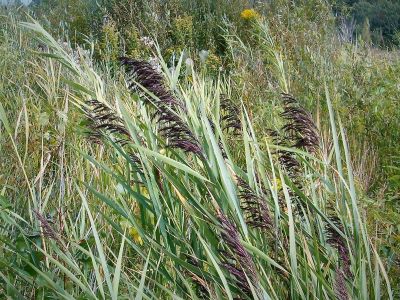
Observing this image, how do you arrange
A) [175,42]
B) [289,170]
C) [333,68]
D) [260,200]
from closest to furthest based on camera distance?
[260,200] < [289,170] < [333,68] < [175,42]

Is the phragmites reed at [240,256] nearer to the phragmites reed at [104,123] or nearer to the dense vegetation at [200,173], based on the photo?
the dense vegetation at [200,173]

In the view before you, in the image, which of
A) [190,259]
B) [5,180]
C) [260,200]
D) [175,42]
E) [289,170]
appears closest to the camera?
[260,200]

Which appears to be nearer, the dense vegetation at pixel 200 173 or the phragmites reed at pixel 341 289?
the phragmites reed at pixel 341 289

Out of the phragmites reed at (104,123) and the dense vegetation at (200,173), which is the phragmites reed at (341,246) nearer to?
the dense vegetation at (200,173)

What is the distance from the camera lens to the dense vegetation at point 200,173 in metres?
1.54

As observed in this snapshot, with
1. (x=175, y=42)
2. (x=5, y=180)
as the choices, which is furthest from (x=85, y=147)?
(x=175, y=42)

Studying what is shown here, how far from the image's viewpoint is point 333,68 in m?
4.55

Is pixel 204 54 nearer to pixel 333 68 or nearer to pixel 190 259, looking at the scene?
pixel 333 68

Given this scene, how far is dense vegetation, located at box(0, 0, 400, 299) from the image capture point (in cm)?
154

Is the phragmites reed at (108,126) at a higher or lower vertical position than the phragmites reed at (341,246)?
higher

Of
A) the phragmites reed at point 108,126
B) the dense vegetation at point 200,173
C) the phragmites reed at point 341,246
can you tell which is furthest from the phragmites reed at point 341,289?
the phragmites reed at point 108,126

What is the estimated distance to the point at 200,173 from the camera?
179cm

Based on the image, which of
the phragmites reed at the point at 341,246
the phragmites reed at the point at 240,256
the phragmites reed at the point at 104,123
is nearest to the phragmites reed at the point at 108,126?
the phragmites reed at the point at 104,123

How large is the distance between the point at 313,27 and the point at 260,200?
4234mm
